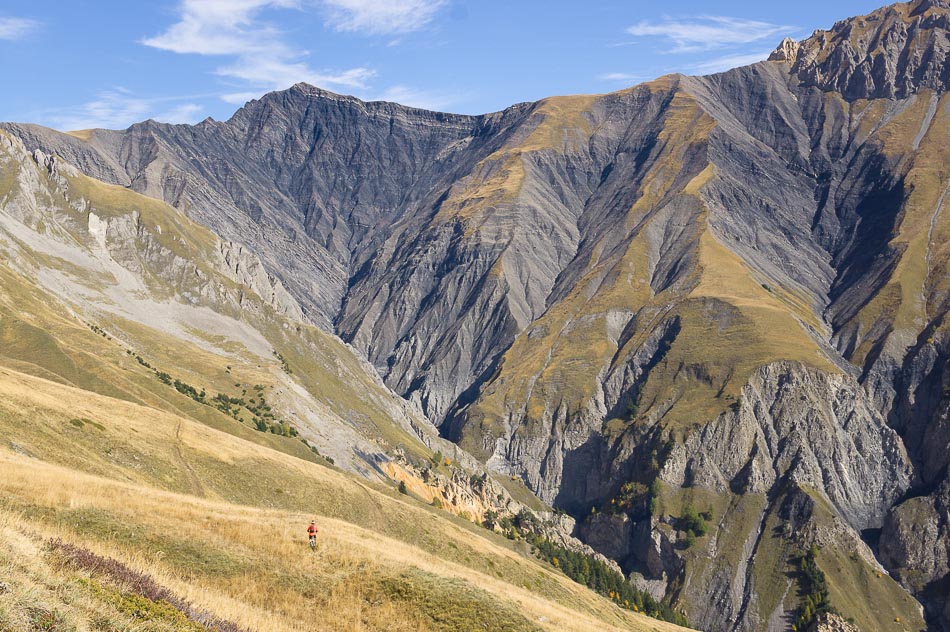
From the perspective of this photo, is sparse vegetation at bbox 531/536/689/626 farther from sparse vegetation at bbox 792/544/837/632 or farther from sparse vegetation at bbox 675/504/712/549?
sparse vegetation at bbox 792/544/837/632

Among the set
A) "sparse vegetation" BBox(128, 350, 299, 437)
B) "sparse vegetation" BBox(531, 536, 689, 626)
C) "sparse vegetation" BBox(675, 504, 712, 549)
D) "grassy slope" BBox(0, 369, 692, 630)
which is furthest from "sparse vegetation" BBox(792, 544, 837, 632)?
"grassy slope" BBox(0, 369, 692, 630)

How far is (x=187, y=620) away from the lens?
1892 cm

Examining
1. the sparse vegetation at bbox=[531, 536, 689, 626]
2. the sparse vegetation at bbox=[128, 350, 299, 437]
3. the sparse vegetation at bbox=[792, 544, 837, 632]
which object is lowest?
the sparse vegetation at bbox=[531, 536, 689, 626]

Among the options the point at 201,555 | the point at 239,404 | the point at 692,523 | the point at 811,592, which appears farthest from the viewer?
the point at 692,523

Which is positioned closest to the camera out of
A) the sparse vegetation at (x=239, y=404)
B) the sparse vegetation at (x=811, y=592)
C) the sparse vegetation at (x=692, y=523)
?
the sparse vegetation at (x=239, y=404)

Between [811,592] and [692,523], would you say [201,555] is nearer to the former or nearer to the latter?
[811,592]

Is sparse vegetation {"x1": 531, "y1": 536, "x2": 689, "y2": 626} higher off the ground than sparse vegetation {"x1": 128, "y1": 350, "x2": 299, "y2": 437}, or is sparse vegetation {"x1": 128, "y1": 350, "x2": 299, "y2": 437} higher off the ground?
sparse vegetation {"x1": 128, "y1": 350, "x2": 299, "y2": 437}

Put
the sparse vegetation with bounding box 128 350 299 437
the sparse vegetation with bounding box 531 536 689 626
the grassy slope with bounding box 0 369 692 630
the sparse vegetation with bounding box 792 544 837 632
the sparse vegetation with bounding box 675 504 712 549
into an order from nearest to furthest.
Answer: the grassy slope with bounding box 0 369 692 630
the sparse vegetation with bounding box 128 350 299 437
the sparse vegetation with bounding box 531 536 689 626
the sparse vegetation with bounding box 792 544 837 632
the sparse vegetation with bounding box 675 504 712 549

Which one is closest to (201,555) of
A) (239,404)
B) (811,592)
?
(239,404)

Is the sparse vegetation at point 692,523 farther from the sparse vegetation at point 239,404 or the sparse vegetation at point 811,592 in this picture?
the sparse vegetation at point 239,404

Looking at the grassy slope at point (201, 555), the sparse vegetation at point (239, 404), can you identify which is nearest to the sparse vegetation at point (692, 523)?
the sparse vegetation at point (239, 404)

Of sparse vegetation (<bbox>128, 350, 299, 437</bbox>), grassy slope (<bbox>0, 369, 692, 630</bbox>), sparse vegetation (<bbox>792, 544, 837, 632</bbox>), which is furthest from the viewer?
sparse vegetation (<bbox>792, 544, 837, 632</bbox>)

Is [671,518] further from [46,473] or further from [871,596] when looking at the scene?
[46,473]

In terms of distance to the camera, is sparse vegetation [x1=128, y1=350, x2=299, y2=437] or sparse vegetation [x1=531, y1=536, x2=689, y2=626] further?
sparse vegetation [x1=531, y1=536, x2=689, y2=626]
